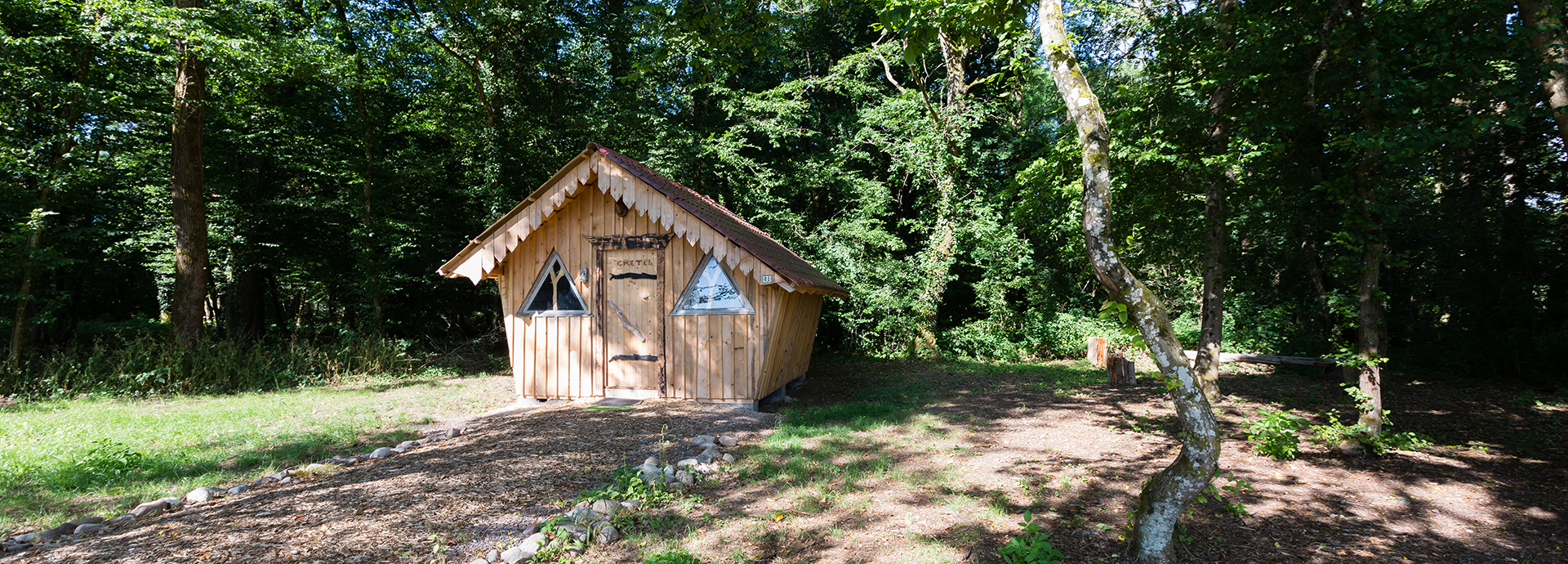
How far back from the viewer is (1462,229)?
1139 cm

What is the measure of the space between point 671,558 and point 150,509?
392cm

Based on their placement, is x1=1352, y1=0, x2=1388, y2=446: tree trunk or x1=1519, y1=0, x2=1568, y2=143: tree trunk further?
x1=1352, y1=0, x2=1388, y2=446: tree trunk

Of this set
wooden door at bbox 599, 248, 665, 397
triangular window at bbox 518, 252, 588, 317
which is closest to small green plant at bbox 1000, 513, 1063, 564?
wooden door at bbox 599, 248, 665, 397

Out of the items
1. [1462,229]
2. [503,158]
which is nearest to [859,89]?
[503,158]

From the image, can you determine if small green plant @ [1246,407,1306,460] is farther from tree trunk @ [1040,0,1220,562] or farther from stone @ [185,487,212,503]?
stone @ [185,487,212,503]

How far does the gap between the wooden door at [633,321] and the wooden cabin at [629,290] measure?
0.02 meters

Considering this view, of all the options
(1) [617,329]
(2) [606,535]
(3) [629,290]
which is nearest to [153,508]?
(2) [606,535]

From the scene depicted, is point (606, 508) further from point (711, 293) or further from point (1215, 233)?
point (1215, 233)

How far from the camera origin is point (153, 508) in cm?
432

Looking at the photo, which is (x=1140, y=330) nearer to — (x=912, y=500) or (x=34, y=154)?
(x=912, y=500)

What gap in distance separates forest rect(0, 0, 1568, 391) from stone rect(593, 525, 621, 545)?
3.48 m

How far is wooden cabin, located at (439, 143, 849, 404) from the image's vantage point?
27.7 feet

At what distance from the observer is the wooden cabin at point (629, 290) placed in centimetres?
845

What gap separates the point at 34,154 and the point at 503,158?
772 centimetres
